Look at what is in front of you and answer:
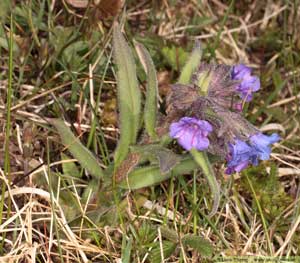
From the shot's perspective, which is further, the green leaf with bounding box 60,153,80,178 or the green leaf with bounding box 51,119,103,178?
the green leaf with bounding box 60,153,80,178

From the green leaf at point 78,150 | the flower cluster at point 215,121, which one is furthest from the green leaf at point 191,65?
the green leaf at point 78,150

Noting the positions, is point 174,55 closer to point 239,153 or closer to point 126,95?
point 126,95

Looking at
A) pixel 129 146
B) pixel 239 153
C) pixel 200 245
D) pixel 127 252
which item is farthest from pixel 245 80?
pixel 127 252

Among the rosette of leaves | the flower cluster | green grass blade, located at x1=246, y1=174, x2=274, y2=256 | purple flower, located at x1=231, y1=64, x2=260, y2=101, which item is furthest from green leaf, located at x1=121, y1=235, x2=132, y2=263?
purple flower, located at x1=231, y1=64, x2=260, y2=101

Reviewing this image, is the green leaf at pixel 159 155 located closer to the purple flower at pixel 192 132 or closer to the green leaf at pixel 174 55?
the purple flower at pixel 192 132

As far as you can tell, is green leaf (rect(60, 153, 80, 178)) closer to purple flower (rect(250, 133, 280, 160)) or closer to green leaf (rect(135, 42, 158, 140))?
green leaf (rect(135, 42, 158, 140))

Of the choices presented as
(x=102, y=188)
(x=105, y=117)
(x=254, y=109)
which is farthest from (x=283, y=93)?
(x=102, y=188)
